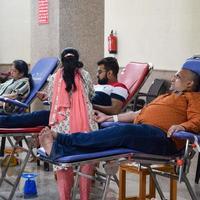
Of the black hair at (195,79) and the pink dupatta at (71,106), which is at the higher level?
the black hair at (195,79)

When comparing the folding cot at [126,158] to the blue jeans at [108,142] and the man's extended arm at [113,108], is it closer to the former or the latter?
the blue jeans at [108,142]

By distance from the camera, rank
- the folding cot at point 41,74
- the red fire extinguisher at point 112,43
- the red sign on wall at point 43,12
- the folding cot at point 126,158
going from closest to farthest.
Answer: the folding cot at point 126,158, the folding cot at point 41,74, the red sign on wall at point 43,12, the red fire extinguisher at point 112,43

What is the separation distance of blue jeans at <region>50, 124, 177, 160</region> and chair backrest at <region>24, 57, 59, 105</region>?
1.64 metres

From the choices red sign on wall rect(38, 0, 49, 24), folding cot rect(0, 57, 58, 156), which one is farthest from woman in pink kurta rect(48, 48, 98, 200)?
red sign on wall rect(38, 0, 49, 24)

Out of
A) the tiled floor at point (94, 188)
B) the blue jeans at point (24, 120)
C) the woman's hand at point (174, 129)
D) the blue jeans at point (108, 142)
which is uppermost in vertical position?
the woman's hand at point (174, 129)

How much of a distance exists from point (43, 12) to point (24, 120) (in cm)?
184

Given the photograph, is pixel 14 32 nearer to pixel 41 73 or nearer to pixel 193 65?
pixel 41 73

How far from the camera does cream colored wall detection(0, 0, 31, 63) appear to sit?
30.6ft

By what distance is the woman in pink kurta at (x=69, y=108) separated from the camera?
135 inches

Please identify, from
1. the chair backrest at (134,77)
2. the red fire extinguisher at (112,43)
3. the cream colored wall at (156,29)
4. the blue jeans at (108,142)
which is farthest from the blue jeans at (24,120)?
the red fire extinguisher at (112,43)

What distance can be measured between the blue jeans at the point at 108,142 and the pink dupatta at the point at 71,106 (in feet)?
1.96

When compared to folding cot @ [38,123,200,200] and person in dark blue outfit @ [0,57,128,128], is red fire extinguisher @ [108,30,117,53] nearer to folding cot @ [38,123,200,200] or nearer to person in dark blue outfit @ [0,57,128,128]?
person in dark blue outfit @ [0,57,128,128]

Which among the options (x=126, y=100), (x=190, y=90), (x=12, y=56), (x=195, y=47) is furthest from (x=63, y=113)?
(x=12, y=56)

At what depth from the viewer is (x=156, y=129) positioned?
296 cm
